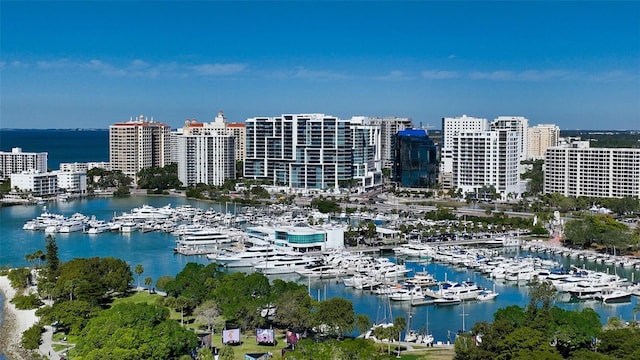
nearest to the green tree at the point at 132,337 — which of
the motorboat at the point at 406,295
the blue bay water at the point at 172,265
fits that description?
the blue bay water at the point at 172,265

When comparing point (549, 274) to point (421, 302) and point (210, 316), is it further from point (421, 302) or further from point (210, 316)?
point (210, 316)

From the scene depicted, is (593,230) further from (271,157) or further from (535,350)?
(271,157)

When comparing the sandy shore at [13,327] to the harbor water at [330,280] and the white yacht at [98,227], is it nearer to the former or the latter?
→ the harbor water at [330,280]

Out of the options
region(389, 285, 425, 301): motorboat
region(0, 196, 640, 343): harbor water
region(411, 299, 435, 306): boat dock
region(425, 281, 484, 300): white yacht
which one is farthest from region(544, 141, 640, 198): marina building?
region(411, 299, 435, 306): boat dock

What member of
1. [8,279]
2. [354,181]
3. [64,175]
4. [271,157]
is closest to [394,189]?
[354,181]

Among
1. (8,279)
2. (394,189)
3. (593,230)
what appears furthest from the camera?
(394,189)

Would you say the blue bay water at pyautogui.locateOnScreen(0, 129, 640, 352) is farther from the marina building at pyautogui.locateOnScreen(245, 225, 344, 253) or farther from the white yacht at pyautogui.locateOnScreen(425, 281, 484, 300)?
the marina building at pyautogui.locateOnScreen(245, 225, 344, 253)
